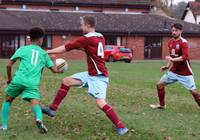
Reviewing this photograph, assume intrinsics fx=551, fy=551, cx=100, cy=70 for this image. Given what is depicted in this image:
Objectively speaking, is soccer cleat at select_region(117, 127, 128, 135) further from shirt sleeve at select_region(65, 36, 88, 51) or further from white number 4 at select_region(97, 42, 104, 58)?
shirt sleeve at select_region(65, 36, 88, 51)

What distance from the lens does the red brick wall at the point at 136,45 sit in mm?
59062

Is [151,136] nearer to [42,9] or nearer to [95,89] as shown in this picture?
[95,89]

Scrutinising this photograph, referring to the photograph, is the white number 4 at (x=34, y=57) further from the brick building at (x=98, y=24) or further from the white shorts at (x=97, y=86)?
the brick building at (x=98, y=24)

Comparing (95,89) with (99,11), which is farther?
(99,11)

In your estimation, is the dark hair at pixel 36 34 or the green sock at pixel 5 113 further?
the green sock at pixel 5 113

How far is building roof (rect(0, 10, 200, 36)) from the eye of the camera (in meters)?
54.4

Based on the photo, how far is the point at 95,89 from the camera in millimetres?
9000

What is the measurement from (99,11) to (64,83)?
→ 191ft

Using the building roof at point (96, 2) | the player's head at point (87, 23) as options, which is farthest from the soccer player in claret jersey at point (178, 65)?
Result: the building roof at point (96, 2)

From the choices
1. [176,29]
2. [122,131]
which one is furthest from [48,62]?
[176,29]

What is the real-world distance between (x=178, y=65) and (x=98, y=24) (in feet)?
152

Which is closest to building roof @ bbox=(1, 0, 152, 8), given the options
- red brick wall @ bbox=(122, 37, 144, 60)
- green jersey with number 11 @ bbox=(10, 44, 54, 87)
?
red brick wall @ bbox=(122, 37, 144, 60)

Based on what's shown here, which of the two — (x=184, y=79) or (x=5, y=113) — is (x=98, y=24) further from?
(x=5, y=113)

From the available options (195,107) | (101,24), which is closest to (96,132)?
(195,107)
